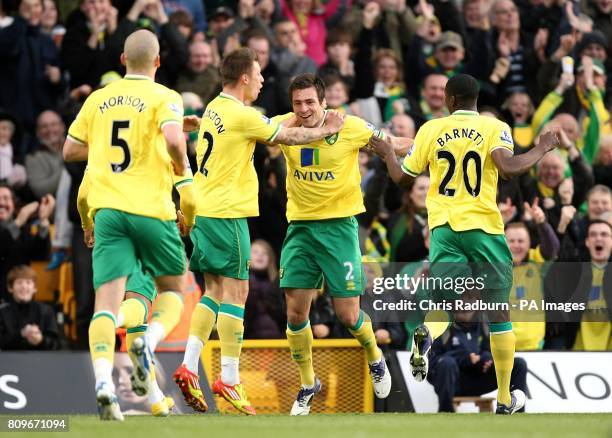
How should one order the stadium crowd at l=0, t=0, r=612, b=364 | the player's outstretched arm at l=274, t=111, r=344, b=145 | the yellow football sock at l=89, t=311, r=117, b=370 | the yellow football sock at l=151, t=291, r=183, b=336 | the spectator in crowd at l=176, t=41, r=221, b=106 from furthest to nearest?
the spectator in crowd at l=176, t=41, r=221, b=106, the stadium crowd at l=0, t=0, r=612, b=364, the player's outstretched arm at l=274, t=111, r=344, b=145, the yellow football sock at l=151, t=291, r=183, b=336, the yellow football sock at l=89, t=311, r=117, b=370

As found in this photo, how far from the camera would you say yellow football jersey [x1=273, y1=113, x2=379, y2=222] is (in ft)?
40.8

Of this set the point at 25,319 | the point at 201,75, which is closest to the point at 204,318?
the point at 25,319

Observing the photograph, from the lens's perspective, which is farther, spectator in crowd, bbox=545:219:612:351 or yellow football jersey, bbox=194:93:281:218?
spectator in crowd, bbox=545:219:612:351

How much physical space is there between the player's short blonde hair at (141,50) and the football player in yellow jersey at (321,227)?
214 centimetres

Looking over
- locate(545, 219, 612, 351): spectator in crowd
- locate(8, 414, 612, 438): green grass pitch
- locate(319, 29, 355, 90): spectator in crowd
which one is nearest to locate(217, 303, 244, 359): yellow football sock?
locate(8, 414, 612, 438): green grass pitch

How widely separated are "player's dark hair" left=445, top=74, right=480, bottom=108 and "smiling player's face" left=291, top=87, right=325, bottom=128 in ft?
3.88

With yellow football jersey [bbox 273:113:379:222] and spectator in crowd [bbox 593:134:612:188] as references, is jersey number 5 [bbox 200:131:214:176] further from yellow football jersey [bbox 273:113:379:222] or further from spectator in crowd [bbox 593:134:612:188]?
spectator in crowd [bbox 593:134:612:188]

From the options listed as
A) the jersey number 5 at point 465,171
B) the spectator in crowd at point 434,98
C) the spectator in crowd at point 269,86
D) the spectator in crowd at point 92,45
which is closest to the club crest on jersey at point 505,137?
the jersey number 5 at point 465,171

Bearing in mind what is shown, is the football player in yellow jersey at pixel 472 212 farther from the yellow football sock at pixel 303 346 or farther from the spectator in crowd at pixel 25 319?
the spectator in crowd at pixel 25 319

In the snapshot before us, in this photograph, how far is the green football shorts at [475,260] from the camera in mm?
12039

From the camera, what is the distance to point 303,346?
493 inches

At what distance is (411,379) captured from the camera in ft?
46.1

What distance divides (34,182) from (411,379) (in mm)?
5460

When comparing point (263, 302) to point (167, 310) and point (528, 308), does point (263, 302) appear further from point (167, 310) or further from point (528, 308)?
point (167, 310)
